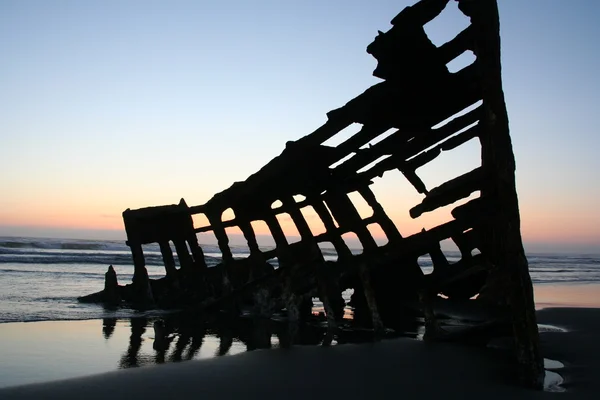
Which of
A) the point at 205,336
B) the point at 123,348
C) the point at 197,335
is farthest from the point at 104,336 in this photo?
the point at 205,336

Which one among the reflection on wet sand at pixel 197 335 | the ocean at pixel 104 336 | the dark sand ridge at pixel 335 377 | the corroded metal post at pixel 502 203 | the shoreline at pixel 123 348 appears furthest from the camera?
the reflection on wet sand at pixel 197 335

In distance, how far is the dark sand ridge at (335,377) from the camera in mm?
3957

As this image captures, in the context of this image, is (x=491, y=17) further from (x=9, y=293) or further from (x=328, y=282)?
(x=9, y=293)

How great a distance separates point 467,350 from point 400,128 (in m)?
2.40

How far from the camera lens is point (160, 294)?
35.4 ft

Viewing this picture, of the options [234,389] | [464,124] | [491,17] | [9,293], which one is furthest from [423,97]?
[9,293]

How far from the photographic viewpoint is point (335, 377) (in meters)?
4.46

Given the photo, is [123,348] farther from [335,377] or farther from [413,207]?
[413,207]

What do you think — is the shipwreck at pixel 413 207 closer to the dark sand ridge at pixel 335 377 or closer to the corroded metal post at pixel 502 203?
the corroded metal post at pixel 502 203

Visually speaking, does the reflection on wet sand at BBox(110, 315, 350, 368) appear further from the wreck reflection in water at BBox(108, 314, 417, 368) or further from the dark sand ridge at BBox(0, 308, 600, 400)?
the dark sand ridge at BBox(0, 308, 600, 400)

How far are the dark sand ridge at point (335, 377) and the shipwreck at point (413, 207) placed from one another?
393 mm

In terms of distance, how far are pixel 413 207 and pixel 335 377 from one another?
171 centimetres

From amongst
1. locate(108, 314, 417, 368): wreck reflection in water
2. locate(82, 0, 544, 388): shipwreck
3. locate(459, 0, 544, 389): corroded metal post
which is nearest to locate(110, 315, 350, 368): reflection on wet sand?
locate(108, 314, 417, 368): wreck reflection in water

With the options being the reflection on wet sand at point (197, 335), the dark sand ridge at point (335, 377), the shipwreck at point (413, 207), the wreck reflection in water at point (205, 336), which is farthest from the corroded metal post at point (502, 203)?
the reflection on wet sand at point (197, 335)
